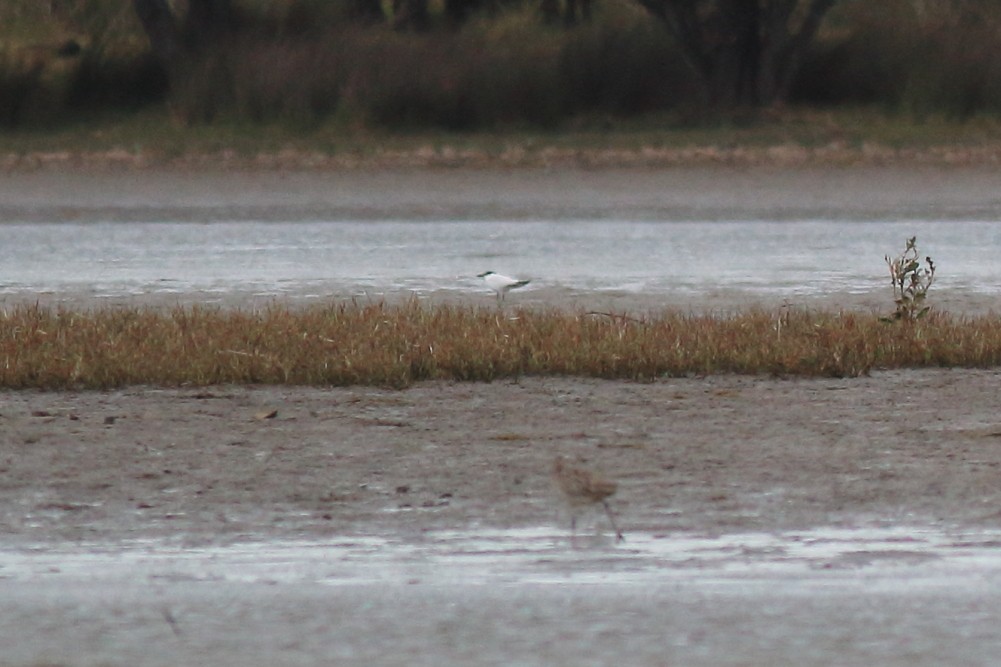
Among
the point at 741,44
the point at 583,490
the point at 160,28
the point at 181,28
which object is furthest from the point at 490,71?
the point at 583,490

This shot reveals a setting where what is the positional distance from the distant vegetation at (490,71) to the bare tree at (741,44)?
0.04 meters

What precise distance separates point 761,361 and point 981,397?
3.60ft

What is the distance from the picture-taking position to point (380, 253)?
1433 centimetres

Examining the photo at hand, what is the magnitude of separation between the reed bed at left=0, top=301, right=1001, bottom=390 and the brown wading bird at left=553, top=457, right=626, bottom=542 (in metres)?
2.66

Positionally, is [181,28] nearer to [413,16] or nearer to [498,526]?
[413,16]

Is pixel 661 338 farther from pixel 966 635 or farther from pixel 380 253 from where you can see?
pixel 380 253

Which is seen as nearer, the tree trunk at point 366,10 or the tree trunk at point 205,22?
the tree trunk at point 205,22

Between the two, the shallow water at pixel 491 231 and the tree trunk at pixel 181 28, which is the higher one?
the tree trunk at pixel 181 28

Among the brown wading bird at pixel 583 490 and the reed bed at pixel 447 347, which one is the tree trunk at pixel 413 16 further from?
the brown wading bird at pixel 583 490

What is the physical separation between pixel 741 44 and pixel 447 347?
14.9 metres

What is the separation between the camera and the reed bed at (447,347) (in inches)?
336

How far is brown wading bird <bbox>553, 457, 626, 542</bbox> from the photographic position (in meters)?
5.66

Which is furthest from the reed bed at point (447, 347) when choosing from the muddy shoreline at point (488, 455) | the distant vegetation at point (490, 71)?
the distant vegetation at point (490, 71)

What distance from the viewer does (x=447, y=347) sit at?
880 centimetres
